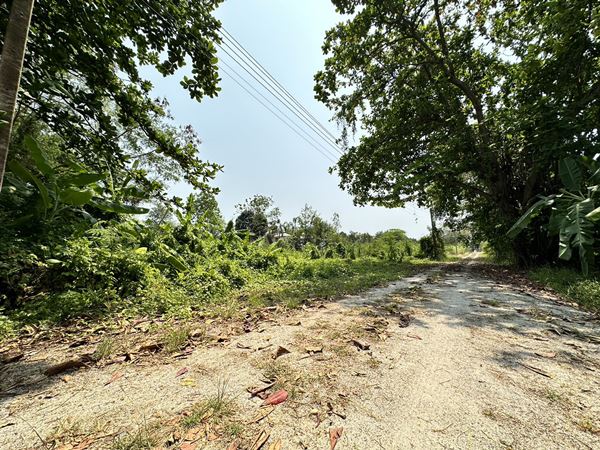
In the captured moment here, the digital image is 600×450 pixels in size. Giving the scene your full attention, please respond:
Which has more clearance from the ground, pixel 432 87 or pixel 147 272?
pixel 432 87

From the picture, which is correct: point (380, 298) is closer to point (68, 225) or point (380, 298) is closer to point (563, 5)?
point (68, 225)

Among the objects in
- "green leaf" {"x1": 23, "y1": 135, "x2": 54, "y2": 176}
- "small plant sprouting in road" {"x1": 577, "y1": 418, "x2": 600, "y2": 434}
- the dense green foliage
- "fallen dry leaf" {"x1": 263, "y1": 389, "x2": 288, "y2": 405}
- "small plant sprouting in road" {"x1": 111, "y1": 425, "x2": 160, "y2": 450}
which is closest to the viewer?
"small plant sprouting in road" {"x1": 111, "y1": 425, "x2": 160, "y2": 450}

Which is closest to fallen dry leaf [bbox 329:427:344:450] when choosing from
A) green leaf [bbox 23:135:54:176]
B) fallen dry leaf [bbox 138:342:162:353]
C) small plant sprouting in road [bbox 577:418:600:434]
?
small plant sprouting in road [bbox 577:418:600:434]

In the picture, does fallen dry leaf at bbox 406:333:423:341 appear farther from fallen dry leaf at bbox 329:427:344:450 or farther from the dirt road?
fallen dry leaf at bbox 329:427:344:450

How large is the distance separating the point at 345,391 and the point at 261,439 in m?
0.57

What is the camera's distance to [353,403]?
4.33 ft

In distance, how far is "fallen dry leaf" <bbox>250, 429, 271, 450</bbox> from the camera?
3.37 ft

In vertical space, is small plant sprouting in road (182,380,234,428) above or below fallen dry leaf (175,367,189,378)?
below

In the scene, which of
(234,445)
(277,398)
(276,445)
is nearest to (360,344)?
(277,398)

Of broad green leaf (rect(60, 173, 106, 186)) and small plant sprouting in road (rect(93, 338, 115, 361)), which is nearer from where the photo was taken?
small plant sprouting in road (rect(93, 338, 115, 361))

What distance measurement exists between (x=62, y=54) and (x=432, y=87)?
10.3 metres

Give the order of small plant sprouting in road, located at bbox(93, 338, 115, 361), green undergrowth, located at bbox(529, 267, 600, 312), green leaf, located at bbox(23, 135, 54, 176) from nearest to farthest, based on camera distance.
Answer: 1. small plant sprouting in road, located at bbox(93, 338, 115, 361)
2. green leaf, located at bbox(23, 135, 54, 176)
3. green undergrowth, located at bbox(529, 267, 600, 312)

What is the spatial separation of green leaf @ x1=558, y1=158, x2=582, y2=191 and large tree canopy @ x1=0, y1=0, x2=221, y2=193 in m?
7.21

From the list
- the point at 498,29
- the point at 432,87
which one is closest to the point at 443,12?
the point at 498,29
